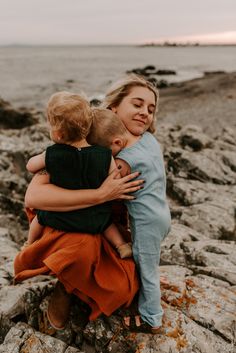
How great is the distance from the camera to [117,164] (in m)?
3.80

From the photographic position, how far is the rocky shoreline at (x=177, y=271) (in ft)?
12.6

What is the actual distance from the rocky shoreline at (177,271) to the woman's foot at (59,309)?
96 millimetres

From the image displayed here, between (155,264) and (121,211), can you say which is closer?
(155,264)

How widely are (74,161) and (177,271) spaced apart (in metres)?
2.27

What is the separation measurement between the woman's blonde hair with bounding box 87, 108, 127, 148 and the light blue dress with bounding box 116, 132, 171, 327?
0.19 m

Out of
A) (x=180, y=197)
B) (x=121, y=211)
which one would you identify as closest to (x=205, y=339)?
(x=121, y=211)

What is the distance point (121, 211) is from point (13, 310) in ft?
5.05

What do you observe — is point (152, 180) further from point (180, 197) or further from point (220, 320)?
point (180, 197)

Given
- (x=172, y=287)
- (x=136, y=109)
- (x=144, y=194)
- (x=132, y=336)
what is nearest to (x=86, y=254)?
(x=144, y=194)

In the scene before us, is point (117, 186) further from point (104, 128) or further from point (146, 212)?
point (104, 128)

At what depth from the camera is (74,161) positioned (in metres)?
3.49

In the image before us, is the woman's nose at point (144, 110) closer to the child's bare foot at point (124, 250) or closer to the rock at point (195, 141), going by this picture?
the child's bare foot at point (124, 250)

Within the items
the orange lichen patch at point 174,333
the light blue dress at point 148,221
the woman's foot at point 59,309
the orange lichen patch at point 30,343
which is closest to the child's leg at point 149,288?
the light blue dress at point 148,221

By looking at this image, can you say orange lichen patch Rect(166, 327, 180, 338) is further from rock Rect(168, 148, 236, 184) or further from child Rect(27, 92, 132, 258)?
rock Rect(168, 148, 236, 184)
